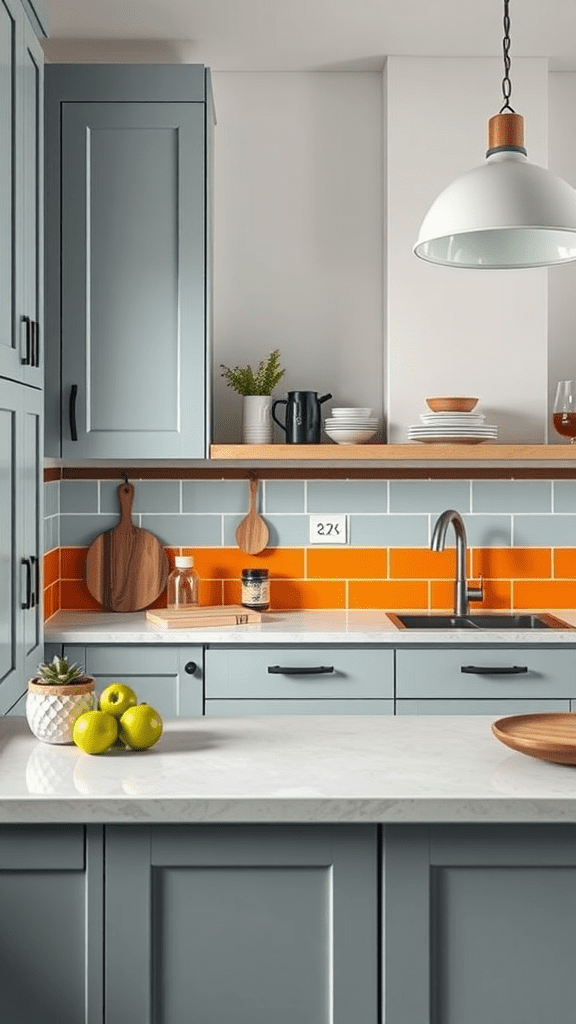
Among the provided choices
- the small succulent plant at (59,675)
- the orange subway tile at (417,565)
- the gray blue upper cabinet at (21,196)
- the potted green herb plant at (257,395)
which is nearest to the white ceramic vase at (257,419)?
the potted green herb plant at (257,395)

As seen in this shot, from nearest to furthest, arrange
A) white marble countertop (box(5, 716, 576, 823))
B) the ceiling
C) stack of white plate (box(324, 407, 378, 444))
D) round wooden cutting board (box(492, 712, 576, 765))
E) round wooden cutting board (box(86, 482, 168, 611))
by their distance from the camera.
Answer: white marble countertop (box(5, 716, 576, 823))
round wooden cutting board (box(492, 712, 576, 765))
the ceiling
stack of white plate (box(324, 407, 378, 444))
round wooden cutting board (box(86, 482, 168, 611))

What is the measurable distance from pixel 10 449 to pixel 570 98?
2.40 metres

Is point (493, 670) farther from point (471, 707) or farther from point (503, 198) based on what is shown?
point (503, 198)

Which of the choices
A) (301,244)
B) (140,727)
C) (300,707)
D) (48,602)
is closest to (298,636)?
(300,707)

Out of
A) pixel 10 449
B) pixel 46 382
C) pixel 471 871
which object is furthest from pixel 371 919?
pixel 46 382

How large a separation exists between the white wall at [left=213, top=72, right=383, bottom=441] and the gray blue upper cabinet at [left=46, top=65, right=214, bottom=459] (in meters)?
0.36

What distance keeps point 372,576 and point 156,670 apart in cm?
91

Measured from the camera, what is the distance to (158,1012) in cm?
172

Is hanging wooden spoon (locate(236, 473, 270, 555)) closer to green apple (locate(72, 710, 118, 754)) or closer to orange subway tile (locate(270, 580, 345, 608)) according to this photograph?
orange subway tile (locate(270, 580, 345, 608))

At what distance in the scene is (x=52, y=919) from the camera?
1.72 metres

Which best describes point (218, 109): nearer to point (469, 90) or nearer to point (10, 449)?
point (469, 90)

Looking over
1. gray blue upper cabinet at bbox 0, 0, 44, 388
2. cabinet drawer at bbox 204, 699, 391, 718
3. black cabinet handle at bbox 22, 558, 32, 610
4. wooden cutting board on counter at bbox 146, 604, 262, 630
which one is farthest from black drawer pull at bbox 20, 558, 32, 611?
cabinet drawer at bbox 204, 699, 391, 718

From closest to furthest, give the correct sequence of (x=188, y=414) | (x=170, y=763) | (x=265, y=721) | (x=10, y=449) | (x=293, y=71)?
(x=170, y=763) < (x=265, y=721) < (x=10, y=449) < (x=188, y=414) < (x=293, y=71)

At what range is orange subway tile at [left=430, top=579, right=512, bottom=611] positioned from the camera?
12.8 ft
